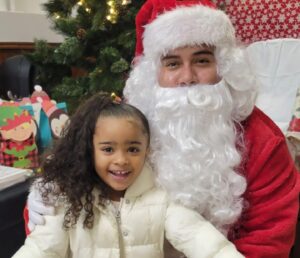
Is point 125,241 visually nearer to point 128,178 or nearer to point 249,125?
point 128,178

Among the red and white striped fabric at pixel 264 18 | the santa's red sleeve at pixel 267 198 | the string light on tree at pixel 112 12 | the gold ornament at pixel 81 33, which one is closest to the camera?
the santa's red sleeve at pixel 267 198

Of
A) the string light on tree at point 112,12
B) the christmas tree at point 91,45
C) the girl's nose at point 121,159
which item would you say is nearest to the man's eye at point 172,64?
the girl's nose at point 121,159

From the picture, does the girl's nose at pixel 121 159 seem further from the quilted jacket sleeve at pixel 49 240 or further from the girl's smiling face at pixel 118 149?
the quilted jacket sleeve at pixel 49 240

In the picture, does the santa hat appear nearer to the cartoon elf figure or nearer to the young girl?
the young girl

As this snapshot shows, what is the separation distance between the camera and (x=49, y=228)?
3.21ft

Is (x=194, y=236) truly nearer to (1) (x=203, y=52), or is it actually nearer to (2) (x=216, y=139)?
(2) (x=216, y=139)

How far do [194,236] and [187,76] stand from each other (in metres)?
0.42

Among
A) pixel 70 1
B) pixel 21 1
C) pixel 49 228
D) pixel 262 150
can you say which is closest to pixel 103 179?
pixel 49 228

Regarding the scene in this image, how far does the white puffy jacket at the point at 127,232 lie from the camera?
96cm

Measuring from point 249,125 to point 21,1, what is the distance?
2854mm

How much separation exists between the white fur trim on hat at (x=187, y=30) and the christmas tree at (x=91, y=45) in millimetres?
792

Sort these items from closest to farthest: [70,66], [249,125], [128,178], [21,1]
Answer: [128,178]
[249,125]
[70,66]
[21,1]

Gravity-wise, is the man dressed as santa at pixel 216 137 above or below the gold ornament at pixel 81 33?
below

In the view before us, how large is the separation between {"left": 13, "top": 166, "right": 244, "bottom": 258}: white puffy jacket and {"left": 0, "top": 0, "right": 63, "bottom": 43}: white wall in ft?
7.74
